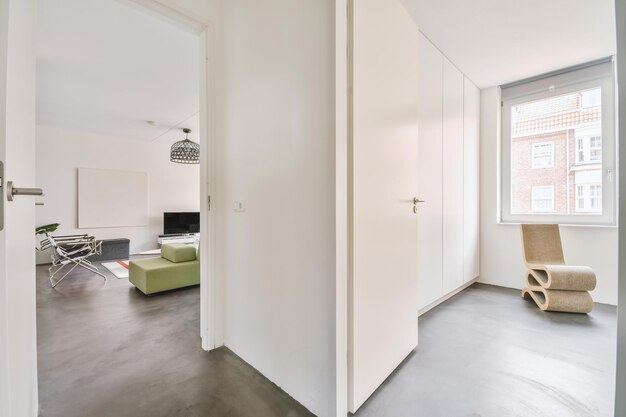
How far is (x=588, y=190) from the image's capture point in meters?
3.08

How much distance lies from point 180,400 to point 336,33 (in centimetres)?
207

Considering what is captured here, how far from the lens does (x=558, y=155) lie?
10.7 ft

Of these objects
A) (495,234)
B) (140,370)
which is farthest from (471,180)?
(140,370)

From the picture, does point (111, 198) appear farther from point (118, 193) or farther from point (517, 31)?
point (517, 31)

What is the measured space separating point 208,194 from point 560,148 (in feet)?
13.4

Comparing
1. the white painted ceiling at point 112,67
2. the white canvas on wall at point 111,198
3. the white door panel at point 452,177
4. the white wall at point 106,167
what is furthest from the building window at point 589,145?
the white canvas on wall at point 111,198

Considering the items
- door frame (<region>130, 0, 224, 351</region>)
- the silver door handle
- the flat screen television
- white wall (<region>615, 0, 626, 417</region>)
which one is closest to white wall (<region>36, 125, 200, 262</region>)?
A: the flat screen television

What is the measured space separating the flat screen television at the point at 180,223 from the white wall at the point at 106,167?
181 millimetres

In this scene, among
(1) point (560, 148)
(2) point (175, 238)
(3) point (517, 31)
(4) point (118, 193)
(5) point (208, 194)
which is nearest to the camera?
(5) point (208, 194)

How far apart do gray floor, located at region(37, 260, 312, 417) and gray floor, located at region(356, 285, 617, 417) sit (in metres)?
0.68

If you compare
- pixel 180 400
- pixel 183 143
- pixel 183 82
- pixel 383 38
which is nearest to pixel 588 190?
pixel 383 38

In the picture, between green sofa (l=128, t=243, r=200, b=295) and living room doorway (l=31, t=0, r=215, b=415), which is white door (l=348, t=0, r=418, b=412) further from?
green sofa (l=128, t=243, r=200, b=295)

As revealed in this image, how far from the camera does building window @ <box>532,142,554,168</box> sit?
3336 millimetres

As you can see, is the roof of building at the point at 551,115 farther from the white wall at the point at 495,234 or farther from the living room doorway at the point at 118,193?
the living room doorway at the point at 118,193
